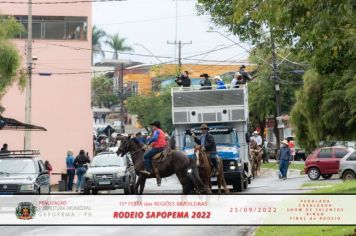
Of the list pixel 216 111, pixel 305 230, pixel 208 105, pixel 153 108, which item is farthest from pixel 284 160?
pixel 153 108

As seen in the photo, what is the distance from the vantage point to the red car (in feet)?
125

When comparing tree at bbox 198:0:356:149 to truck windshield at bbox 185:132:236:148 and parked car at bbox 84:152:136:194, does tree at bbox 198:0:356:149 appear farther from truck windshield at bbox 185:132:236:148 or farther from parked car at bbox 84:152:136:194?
parked car at bbox 84:152:136:194

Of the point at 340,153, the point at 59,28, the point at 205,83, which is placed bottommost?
the point at 340,153

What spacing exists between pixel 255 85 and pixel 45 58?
22.0m

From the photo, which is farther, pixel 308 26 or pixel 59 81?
pixel 59 81

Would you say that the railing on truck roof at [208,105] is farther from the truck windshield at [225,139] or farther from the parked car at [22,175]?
the parked car at [22,175]

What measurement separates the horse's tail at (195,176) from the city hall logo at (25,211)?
21.9ft

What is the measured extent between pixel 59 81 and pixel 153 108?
32300 mm

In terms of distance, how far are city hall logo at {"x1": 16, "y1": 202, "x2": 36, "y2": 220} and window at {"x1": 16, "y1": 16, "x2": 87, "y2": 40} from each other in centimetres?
3518

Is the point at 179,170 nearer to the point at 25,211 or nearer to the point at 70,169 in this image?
the point at 25,211

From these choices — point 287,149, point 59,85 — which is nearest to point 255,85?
point 59,85

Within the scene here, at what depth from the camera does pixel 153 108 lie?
270 ft

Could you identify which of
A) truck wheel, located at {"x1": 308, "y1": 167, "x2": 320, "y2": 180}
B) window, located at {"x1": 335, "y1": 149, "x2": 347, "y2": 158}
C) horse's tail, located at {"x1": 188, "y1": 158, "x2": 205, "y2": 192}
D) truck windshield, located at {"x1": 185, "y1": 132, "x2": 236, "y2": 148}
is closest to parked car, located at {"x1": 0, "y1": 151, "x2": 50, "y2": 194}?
horse's tail, located at {"x1": 188, "y1": 158, "x2": 205, "y2": 192}

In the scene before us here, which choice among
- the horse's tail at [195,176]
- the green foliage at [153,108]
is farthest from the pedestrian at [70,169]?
the green foliage at [153,108]
